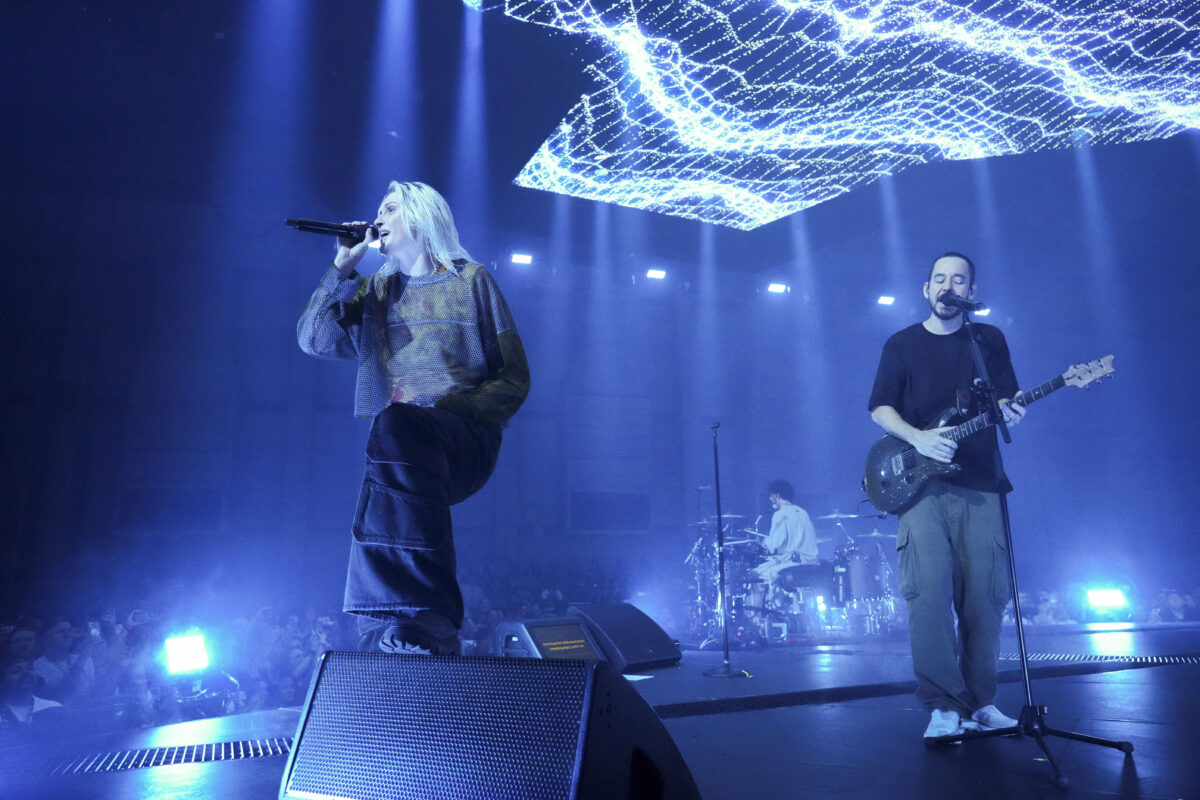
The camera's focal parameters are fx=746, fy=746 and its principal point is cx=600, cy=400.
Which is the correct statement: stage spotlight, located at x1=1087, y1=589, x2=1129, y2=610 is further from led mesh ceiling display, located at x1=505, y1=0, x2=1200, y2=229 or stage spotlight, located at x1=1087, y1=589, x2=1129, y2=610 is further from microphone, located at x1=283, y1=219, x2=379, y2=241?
microphone, located at x1=283, y1=219, x2=379, y2=241

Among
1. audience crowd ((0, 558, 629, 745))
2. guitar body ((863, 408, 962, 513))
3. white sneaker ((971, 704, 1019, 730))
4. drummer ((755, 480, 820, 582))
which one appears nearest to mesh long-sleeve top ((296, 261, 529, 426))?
guitar body ((863, 408, 962, 513))

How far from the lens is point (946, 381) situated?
2973mm

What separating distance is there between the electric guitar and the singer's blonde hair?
6.04 feet

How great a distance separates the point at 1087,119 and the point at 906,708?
7786 millimetres

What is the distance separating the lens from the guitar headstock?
292 cm

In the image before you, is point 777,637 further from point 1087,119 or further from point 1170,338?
point 1170,338

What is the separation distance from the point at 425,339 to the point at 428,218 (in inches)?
Answer: 16.9

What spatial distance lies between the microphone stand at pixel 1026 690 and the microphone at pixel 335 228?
1984 millimetres

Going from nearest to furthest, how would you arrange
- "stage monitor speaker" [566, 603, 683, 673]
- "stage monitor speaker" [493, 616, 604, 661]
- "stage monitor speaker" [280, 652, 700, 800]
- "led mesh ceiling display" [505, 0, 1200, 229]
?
"stage monitor speaker" [280, 652, 700, 800] < "stage monitor speaker" [493, 616, 604, 661] < "stage monitor speaker" [566, 603, 683, 673] < "led mesh ceiling display" [505, 0, 1200, 229]

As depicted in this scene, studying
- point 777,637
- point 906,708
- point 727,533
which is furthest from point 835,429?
point 906,708

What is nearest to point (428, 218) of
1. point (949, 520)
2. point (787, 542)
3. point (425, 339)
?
point (425, 339)

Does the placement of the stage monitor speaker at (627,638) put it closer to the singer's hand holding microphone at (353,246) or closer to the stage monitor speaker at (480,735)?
the singer's hand holding microphone at (353,246)

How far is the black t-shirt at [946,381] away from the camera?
2.84 m

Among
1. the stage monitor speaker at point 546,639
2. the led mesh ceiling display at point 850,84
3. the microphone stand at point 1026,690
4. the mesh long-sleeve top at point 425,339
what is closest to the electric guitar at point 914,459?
the microphone stand at point 1026,690
